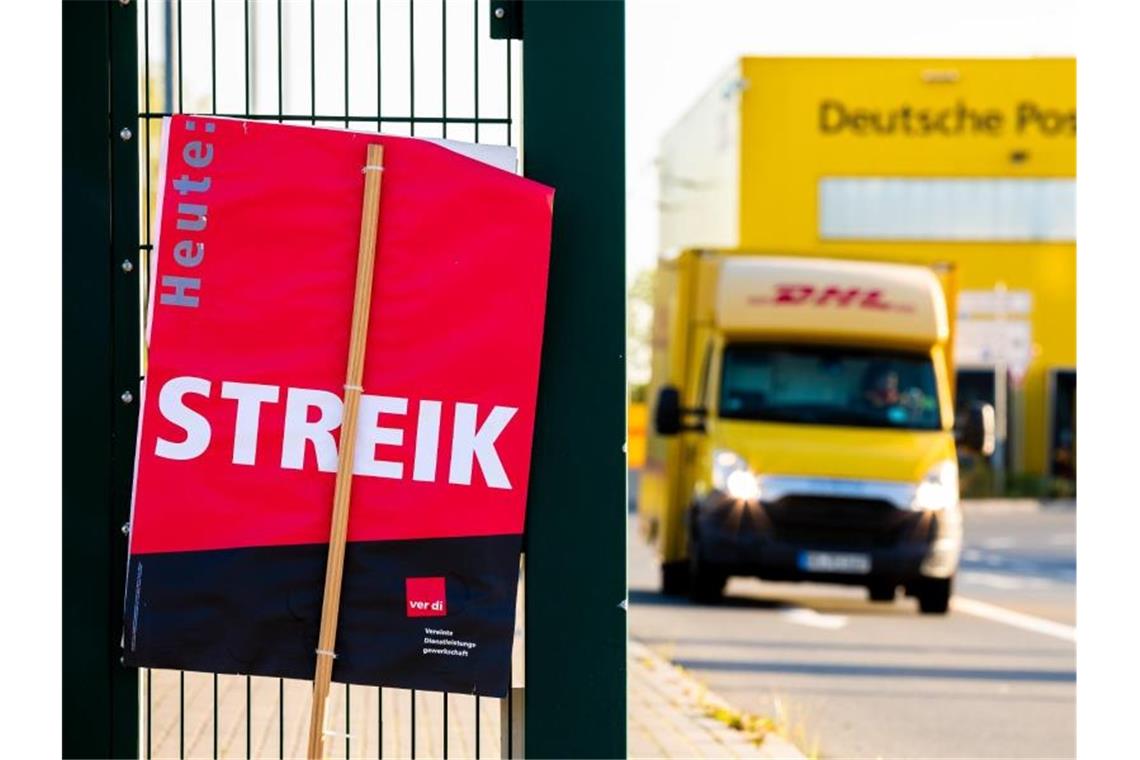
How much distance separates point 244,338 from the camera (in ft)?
17.4

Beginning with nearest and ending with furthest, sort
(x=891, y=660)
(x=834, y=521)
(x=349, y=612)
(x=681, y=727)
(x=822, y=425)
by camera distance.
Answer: (x=349, y=612) < (x=681, y=727) < (x=891, y=660) < (x=834, y=521) < (x=822, y=425)

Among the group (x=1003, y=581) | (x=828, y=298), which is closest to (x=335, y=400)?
(x=828, y=298)

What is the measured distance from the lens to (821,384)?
734 inches

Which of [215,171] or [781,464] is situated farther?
[781,464]

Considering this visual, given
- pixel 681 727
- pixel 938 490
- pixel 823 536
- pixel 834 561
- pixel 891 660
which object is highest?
pixel 938 490

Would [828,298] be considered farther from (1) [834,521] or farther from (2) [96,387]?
(2) [96,387]

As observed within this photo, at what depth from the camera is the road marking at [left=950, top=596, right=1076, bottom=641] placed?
57.0 ft

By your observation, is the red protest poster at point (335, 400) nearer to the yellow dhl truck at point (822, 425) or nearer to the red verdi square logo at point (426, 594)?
the red verdi square logo at point (426, 594)

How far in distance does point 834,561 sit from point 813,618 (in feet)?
2.22
